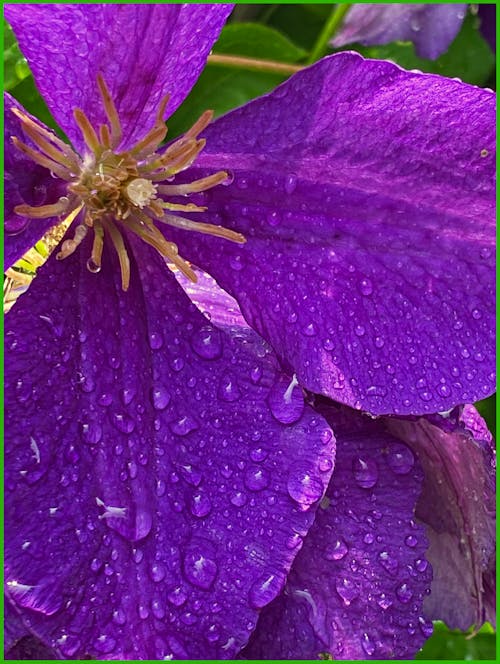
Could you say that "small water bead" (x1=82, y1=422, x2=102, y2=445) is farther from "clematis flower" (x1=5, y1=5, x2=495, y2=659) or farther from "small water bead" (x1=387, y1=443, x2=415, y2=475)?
"small water bead" (x1=387, y1=443, x2=415, y2=475)

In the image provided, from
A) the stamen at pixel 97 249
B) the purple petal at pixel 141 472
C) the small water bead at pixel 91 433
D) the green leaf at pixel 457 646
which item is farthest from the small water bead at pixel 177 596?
the green leaf at pixel 457 646

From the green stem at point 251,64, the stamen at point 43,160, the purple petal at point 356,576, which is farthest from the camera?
the green stem at point 251,64

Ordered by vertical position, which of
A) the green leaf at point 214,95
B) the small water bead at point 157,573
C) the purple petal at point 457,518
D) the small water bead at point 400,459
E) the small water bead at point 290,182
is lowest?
the purple petal at point 457,518

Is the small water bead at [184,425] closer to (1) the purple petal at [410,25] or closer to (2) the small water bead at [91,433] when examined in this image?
(2) the small water bead at [91,433]

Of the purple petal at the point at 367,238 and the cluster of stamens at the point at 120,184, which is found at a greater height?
the cluster of stamens at the point at 120,184

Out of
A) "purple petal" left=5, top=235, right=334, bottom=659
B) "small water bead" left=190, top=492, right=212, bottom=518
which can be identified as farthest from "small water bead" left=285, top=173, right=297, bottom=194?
"small water bead" left=190, top=492, right=212, bottom=518

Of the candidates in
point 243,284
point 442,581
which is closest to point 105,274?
point 243,284

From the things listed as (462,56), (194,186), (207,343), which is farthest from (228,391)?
(462,56)
